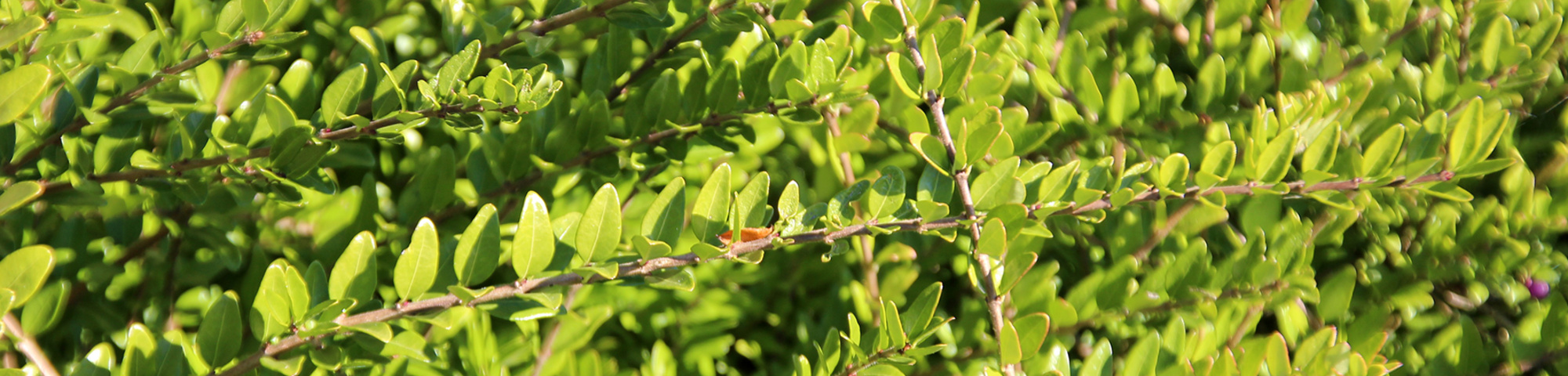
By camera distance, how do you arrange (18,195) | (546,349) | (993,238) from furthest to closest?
(546,349) → (993,238) → (18,195)

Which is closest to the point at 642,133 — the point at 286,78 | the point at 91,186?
the point at 286,78

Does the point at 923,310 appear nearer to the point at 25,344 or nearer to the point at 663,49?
the point at 663,49

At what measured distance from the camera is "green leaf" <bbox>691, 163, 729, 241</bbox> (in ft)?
2.01

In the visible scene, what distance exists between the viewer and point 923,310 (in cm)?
67

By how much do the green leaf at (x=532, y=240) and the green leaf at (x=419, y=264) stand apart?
5cm

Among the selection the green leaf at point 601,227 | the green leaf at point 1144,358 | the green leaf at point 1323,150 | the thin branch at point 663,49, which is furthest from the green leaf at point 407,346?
the green leaf at point 1323,150

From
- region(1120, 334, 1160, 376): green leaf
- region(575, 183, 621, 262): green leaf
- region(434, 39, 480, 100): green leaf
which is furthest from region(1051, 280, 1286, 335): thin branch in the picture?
region(434, 39, 480, 100): green leaf

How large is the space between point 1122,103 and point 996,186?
34 centimetres

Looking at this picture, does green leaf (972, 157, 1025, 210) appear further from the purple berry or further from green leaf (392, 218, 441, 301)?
the purple berry

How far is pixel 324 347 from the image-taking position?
1.96 ft

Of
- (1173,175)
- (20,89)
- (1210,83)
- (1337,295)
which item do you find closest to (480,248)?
(20,89)

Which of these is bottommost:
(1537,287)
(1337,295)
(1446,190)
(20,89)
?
(1537,287)

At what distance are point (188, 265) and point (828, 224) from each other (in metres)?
0.53

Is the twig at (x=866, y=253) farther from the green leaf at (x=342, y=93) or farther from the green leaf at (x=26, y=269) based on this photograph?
the green leaf at (x=26, y=269)
